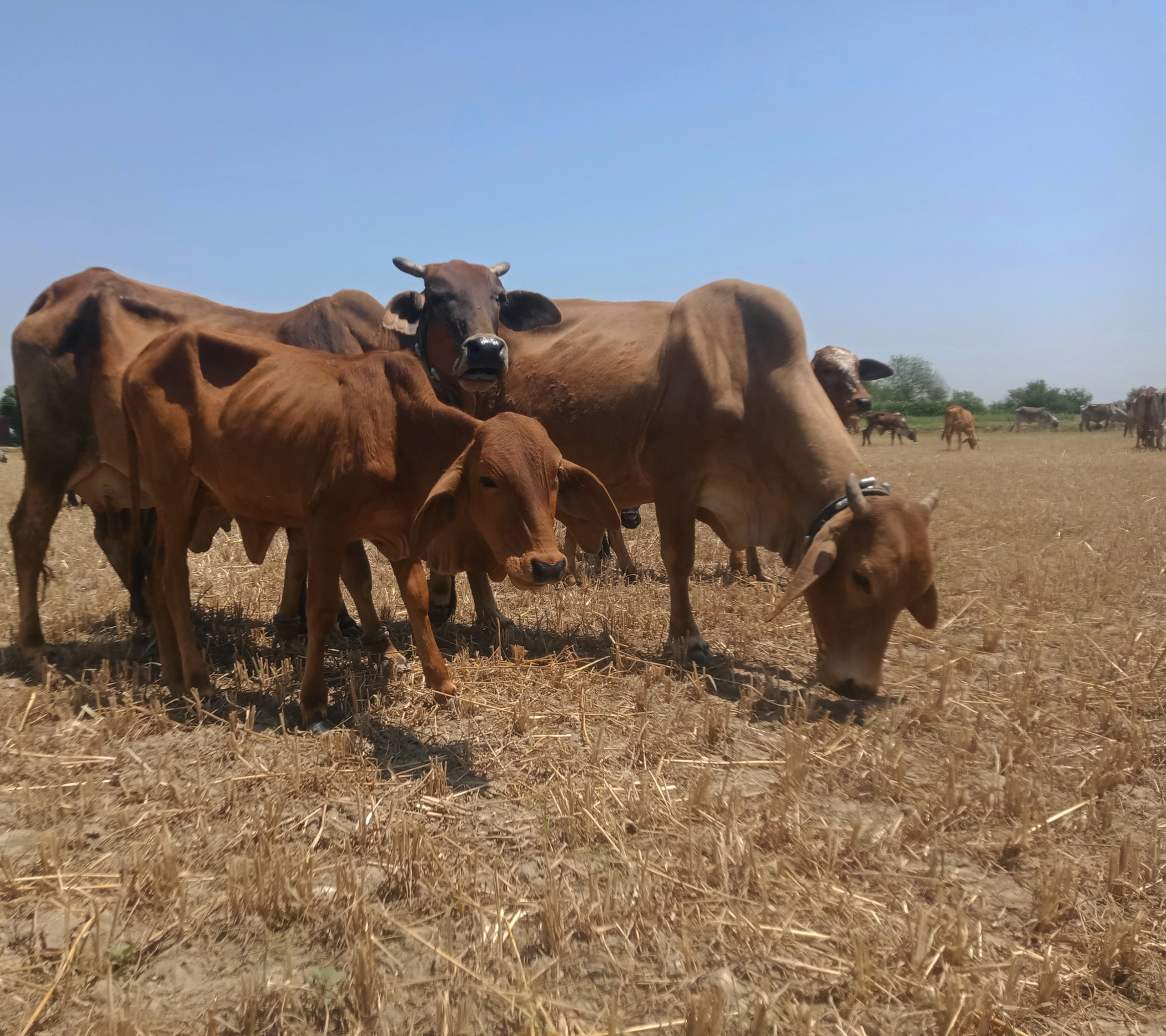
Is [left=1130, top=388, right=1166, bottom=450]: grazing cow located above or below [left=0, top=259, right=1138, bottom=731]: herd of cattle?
above

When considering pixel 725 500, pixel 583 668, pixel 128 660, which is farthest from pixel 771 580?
pixel 128 660

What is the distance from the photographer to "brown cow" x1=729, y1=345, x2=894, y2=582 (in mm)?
6984

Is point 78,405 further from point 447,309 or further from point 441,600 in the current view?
point 441,600

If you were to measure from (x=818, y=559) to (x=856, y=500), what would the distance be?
403mm

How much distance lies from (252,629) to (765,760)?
365 cm

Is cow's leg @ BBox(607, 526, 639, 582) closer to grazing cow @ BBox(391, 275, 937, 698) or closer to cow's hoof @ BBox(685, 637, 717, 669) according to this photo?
grazing cow @ BBox(391, 275, 937, 698)

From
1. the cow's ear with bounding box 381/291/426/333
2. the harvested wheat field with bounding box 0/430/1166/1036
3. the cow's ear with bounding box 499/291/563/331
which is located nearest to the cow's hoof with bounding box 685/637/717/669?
the harvested wheat field with bounding box 0/430/1166/1036

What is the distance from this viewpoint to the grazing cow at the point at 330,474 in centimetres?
321

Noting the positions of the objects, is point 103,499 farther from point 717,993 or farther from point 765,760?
point 717,993

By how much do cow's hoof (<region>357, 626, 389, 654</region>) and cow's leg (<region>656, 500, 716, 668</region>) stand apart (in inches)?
72.5

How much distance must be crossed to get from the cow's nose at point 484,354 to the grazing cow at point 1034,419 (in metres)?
54.8

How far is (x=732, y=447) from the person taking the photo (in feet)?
17.0

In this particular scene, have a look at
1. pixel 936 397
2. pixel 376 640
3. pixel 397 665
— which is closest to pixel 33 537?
pixel 376 640

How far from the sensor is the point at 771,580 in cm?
726
